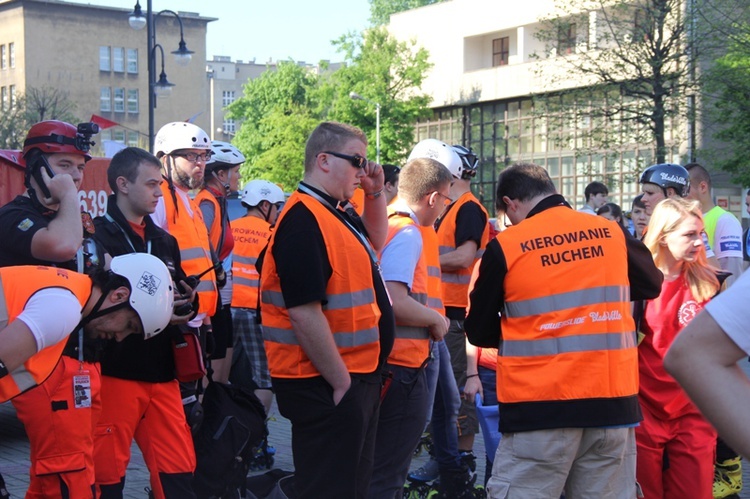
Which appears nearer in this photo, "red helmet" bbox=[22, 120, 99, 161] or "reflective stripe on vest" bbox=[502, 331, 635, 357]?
"reflective stripe on vest" bbox=[502, 331, 635, 357]

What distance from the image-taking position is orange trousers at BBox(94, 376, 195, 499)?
17.0ft

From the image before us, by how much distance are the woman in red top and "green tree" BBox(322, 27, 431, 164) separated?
4955 cm

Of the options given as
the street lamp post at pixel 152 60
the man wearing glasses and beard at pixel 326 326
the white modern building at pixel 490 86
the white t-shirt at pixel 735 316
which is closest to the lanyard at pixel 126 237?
the man wearing glasses and beard at pixel 326 326

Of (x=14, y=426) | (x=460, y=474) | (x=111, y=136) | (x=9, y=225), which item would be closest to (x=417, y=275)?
(x=460, y=474)

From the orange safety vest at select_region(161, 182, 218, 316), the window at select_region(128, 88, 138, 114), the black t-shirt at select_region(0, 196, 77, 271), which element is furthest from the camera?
the window at select_region(128, 88, 138, 114)

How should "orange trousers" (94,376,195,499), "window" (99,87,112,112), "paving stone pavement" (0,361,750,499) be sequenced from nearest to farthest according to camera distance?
"orange trousers" (94,376,195,499) → "paving stone pavement" (0,361,750,499) → "window" (99,87,112,112)

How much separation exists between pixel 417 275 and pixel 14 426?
5.58m

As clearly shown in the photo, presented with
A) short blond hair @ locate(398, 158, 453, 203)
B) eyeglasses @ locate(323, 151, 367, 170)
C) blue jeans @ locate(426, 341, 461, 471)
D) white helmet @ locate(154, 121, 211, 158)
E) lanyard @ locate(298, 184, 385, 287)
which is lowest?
blue jeans @ locate(426, 341, 461, 471)

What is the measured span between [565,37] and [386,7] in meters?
46.9

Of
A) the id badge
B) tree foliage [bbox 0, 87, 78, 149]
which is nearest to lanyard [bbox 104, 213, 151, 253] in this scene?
the id badge

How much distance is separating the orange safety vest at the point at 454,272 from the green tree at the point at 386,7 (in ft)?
238

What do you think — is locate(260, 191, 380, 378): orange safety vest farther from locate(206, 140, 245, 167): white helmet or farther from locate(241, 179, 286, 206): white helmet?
locate(241, 179, 286, 206): white helmet

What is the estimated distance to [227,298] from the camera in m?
8.92

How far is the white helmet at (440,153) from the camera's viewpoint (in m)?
7.03
